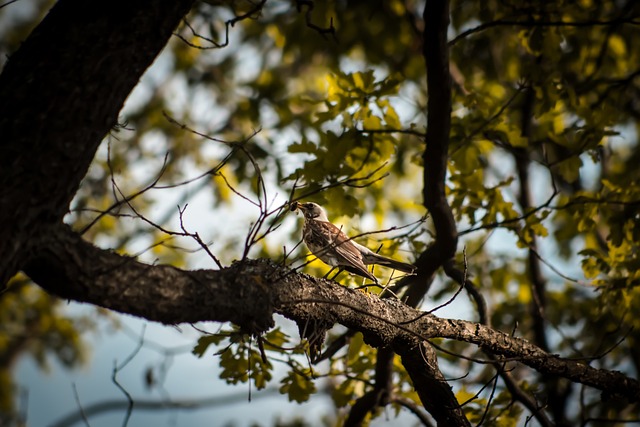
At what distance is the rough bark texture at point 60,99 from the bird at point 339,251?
163 cm

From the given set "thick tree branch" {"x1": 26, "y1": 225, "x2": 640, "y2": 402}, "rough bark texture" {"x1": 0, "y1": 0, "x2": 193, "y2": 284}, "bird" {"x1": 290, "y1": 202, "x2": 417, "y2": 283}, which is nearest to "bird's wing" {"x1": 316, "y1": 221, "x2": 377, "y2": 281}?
"bird" {"x1": 290, "y1": 202, "x2": 417, "y2": 283}

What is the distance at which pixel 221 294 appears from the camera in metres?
2.24

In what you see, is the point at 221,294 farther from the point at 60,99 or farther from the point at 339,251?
the point at 339,251

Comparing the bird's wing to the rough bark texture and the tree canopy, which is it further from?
the rough bark texture

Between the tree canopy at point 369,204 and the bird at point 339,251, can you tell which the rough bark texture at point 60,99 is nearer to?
the tree canopy at point 369,204

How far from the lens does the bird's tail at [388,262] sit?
12.8ft

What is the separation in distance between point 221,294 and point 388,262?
2049mm

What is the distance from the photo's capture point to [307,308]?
2674 millimetres

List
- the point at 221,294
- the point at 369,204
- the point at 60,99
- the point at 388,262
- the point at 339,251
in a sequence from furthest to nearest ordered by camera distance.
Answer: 1. the point at 369,204
2. the point at 388,262
3. the point at 339,251
4. the point at 221,294
5. the point at 60,99

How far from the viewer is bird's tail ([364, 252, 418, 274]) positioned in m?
3.91

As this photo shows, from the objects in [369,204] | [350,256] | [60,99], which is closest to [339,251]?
[350,256]

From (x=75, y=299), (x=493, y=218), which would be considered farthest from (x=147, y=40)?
(x=493, y=218)

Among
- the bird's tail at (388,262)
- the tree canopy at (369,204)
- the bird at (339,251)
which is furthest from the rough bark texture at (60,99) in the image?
the bird's tail at (388,262)

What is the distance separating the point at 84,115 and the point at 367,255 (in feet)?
8.82
